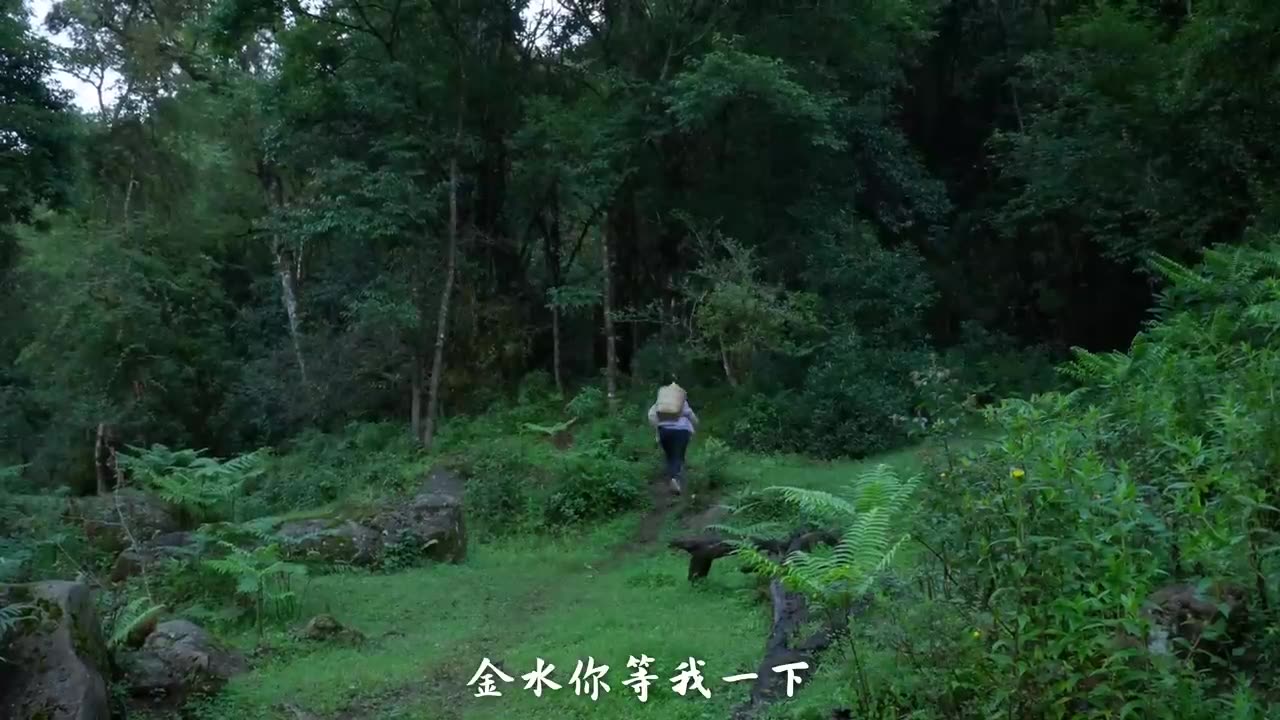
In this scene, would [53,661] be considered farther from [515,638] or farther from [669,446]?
[669,446]

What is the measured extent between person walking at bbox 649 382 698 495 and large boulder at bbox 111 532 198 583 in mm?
5487

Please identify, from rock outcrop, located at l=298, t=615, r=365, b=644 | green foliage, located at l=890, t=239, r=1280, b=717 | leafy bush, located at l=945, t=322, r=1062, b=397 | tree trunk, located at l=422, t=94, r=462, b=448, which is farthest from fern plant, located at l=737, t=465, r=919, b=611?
tree trunk, located at l=422, t=94, r=462, b=448

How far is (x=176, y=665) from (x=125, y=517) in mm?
4665

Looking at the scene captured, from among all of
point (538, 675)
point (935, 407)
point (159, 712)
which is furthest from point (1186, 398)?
point (159, 712)

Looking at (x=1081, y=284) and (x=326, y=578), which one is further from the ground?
(x=1081, y=284)

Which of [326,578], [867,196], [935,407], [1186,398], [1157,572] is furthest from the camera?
[867,196]

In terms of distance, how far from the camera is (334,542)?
37.7 feet

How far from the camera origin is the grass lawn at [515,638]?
6.46 metres

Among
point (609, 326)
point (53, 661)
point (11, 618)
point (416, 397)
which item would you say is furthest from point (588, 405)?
point (11, 618)

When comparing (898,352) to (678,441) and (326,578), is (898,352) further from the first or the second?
(326,578)

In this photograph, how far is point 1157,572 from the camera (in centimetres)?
421

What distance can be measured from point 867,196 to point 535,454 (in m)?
10.4

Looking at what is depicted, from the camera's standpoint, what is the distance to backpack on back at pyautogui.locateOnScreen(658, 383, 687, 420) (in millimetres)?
13062

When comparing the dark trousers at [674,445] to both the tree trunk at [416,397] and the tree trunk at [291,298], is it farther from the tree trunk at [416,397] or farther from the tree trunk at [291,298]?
the tree trunk at [291,298]
